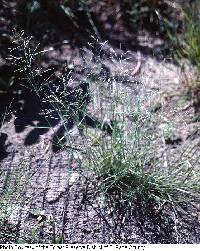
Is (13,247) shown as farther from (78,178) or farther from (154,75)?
(154,75)

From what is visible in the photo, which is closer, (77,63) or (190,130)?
(190,130)

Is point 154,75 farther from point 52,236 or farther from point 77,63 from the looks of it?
point 52,236

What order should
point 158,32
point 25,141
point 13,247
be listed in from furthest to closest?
1. point 158,32
2. point 25,141
3. point 13,247

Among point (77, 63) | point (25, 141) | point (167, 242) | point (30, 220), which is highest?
point (77, 63)

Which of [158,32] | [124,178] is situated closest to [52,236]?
[124,178]

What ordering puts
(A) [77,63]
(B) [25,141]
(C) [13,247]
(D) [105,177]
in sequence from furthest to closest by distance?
(A) [77,63]
(B) [25,141]
(D) [105,177]
(C) [13,247]

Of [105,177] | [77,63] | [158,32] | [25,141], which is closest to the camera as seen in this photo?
[105,177]

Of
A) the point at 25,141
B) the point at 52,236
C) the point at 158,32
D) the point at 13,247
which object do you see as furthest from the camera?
the point at 158,32

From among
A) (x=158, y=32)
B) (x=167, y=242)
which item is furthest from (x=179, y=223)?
(x=158, y=32)

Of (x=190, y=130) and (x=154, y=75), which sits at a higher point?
(x=154, y=75)
